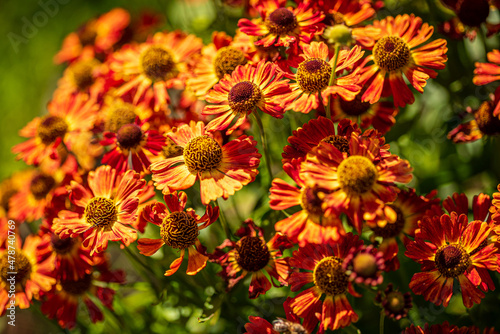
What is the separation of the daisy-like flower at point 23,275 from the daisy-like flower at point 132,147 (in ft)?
1.22

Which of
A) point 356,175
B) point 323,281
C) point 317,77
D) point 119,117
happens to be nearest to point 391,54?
point 317,77

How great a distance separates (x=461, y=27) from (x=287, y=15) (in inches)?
26.3

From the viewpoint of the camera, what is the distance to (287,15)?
4.84 ft

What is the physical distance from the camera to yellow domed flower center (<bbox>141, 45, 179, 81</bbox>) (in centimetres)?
186

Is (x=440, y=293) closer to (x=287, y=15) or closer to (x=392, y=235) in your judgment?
(x=392, y=235)

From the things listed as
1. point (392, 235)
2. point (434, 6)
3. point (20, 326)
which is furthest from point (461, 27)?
point (20, 326)

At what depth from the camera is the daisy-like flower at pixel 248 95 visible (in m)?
1.33

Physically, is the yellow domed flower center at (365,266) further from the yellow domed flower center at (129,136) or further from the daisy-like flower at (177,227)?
the yellow domed flower center at (129,136)

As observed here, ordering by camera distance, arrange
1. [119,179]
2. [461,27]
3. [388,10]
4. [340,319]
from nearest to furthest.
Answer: [340,319]
[119,179]
[461,27]
[388,10]

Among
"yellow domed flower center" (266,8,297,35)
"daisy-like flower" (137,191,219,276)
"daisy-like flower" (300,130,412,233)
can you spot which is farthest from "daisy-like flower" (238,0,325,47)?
"daisy-like flower" (137,191,219,276)

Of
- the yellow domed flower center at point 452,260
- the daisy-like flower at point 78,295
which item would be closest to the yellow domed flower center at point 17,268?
the daisy-like flower at point 78,295

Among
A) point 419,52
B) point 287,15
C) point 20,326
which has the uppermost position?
point 287,15

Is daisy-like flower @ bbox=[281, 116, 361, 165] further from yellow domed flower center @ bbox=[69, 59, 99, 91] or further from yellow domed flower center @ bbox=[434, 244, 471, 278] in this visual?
yellow domed flower center @ bbox=[69, 59, 99, 91]

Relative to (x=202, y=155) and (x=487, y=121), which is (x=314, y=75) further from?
(x=487, y=121)
